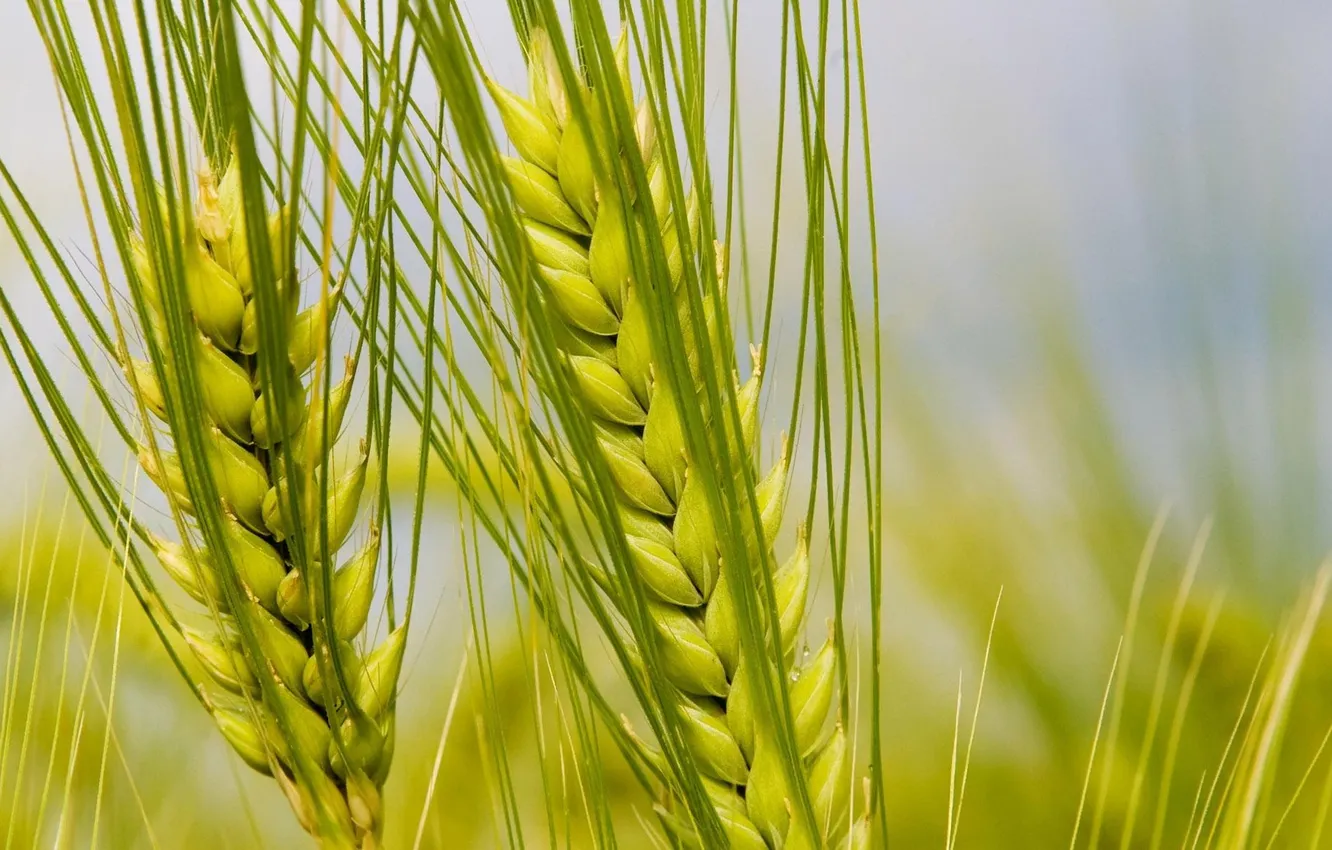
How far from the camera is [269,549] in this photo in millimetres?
392

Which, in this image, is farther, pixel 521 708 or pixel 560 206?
pixel 521 708

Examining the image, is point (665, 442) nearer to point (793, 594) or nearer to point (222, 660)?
point (793, 594)

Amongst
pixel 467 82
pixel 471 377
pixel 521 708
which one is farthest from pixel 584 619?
pixel 467 82

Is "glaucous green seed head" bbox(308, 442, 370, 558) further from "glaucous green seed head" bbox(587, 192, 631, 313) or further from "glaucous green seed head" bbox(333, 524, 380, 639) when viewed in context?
"glaucous green seed head" bbox(587, 192, 631, 313)

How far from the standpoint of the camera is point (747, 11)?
1338 millimetres

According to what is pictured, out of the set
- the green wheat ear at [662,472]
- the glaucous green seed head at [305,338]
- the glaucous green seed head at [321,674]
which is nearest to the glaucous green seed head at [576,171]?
the green wheat ear at [662,472]

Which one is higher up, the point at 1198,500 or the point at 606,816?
the point at 606,816

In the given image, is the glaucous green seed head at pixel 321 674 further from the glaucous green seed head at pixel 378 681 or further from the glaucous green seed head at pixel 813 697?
the glaucous green seed head at pixel 813 697

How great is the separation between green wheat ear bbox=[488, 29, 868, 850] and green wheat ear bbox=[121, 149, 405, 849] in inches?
3.9

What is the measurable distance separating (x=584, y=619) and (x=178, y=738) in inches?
17.1

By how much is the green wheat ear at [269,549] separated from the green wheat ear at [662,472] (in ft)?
0.32

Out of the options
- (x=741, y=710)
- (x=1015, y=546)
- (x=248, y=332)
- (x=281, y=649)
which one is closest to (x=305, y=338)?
(x=248, y=332)

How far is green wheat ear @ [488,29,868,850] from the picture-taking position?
0.36m

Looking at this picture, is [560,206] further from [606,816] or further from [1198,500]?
[1198,500]
